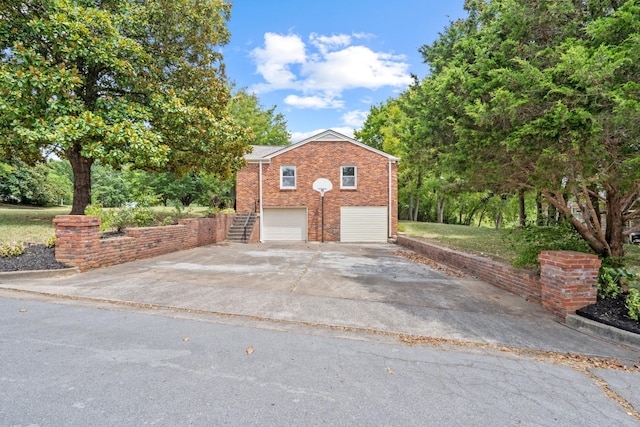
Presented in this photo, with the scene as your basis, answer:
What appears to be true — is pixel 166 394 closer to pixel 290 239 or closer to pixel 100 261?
pixel 100 261

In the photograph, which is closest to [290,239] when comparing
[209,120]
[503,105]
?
[209,120]

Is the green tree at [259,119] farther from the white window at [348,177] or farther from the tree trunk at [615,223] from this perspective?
the tree trunk at [615,223]

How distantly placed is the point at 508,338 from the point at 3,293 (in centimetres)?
749

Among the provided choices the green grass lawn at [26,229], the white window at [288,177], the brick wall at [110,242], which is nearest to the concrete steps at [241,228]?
the white window at [288,177]

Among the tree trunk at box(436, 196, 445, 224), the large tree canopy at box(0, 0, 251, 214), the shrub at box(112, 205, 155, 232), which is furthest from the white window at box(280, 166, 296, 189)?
Answer: the tree trunk at box(436, 196, 445, 224)

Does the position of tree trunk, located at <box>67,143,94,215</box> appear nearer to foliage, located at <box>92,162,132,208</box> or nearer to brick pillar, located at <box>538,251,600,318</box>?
brick pillar, located at <box>538,251,600,318</box>

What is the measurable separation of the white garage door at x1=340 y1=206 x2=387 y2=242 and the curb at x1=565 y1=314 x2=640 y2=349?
Result: 12.5m

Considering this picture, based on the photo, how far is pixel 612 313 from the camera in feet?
13.7

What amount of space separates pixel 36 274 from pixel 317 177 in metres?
12.4

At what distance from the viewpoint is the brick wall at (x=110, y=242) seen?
6.44 metres

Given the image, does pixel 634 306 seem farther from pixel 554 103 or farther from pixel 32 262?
pixel 32 262

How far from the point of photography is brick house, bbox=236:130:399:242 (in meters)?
16.8

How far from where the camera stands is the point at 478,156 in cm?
552

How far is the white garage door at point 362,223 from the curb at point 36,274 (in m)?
12.2
